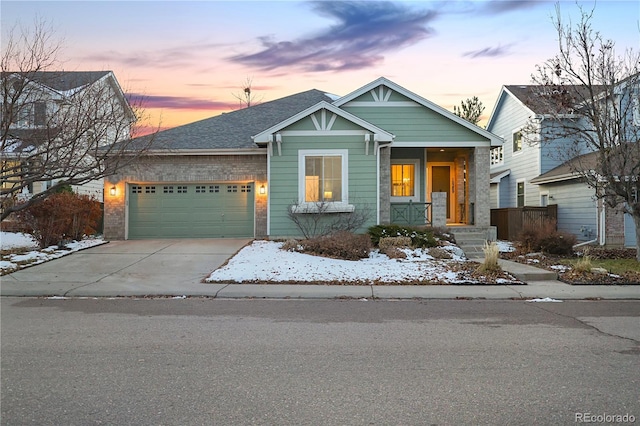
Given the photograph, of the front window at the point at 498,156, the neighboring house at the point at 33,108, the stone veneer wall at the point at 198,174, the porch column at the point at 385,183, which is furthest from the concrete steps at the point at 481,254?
the front window at the point at 498,156

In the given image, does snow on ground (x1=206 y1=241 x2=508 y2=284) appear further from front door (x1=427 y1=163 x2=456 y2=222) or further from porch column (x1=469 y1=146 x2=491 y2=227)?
front door (x1=427 y1=163 x2=456 y2=222)

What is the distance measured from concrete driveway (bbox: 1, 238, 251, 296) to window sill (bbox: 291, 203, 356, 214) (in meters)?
2.25

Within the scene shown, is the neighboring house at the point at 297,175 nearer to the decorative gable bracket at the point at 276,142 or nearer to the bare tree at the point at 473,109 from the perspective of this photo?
the decorative gable bracket at the point at 276,142

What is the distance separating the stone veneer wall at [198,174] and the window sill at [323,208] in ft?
6.50

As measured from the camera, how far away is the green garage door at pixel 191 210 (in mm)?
18969

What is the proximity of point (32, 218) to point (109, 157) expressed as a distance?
162 inches

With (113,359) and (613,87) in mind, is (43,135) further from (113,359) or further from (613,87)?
(613,87)

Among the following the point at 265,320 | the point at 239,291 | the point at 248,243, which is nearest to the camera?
the point at 265,320

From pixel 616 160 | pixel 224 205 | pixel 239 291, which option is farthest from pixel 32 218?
pixel 616 160

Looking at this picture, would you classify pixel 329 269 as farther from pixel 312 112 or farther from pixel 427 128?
pixel 427 128

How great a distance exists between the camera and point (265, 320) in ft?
25.9

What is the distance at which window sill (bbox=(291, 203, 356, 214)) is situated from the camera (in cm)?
1720

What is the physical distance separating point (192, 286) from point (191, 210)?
833cm

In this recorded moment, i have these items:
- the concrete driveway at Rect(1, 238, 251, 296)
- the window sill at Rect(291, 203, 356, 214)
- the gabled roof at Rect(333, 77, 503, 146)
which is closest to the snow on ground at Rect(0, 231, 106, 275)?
the concrete driveway at Rect(1, 238, 251, 296)
